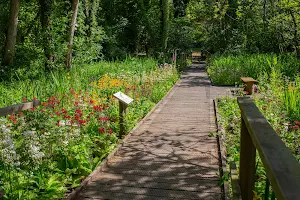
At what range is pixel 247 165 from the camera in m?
3.00

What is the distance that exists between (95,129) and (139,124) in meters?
1.53

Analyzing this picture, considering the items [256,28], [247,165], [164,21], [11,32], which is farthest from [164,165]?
[256,28]

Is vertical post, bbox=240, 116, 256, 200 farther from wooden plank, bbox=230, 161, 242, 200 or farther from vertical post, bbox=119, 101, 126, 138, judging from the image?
vertical post, bbox=119, 101, 126, 138

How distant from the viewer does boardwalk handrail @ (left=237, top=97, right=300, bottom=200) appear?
48.6 inches

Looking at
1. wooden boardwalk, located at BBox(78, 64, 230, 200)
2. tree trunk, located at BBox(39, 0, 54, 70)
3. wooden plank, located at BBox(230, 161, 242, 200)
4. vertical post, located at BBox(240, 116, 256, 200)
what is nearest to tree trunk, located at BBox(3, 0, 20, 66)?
tree trunk, located at BBox(39, 0, 54, 70)

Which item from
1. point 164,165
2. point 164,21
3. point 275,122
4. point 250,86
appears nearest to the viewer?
point 164,165

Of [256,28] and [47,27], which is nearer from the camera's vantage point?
[47,27]

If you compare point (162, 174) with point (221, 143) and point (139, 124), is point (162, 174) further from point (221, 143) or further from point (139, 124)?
point (139, 124)

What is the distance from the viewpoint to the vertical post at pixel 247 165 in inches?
111

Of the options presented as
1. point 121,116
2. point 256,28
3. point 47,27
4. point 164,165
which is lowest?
point 164,165

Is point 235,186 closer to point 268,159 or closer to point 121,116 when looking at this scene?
point 268,159

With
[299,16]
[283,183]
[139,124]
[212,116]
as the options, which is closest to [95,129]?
[139,124]

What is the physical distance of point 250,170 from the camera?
2.85 meters

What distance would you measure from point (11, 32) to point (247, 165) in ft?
41.4
